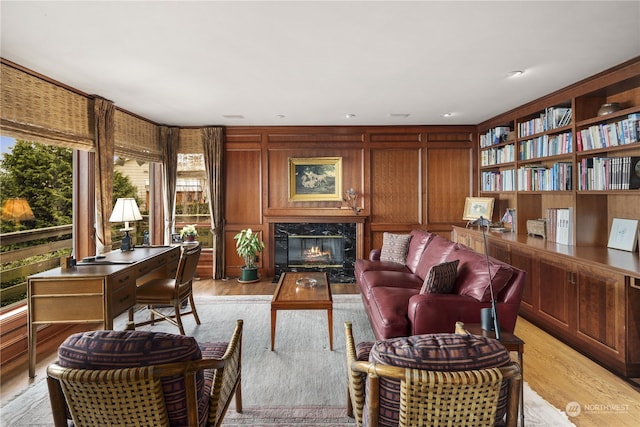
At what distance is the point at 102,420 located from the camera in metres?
1.35

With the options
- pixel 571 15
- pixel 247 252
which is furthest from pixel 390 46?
pixel 247 252

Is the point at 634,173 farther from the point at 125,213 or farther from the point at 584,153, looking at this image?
the point at 125,213

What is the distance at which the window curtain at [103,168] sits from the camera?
3893 millimetres

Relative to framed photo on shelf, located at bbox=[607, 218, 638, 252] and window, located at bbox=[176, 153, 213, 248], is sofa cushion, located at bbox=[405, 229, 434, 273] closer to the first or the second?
framed photo on shelf, located at bbox=[607, 218, 638, 252]

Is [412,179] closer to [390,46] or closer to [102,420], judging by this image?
[390,46]

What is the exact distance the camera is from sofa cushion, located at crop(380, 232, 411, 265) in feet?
14.9

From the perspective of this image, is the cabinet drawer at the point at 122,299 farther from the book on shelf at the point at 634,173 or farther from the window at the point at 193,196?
the book on shelf at the point at 634,173

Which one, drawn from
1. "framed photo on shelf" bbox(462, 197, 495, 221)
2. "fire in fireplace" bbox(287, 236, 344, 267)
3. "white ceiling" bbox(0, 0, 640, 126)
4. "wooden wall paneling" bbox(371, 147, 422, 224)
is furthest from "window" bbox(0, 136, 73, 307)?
"framed photo on shelf" bbox(462, 197, 495, 221)

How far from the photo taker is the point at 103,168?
3.94 meters

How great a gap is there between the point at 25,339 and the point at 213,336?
5.33 feet

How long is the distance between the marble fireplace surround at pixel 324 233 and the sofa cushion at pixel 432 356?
434cm

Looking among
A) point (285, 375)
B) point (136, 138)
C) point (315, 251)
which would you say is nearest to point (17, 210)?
point (136, 138)

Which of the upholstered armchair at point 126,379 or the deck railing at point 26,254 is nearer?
the upholstered armchair at point 126,379

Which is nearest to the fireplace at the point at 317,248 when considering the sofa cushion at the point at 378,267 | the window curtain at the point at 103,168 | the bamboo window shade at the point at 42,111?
the sofa cushion at the point at 378,267
